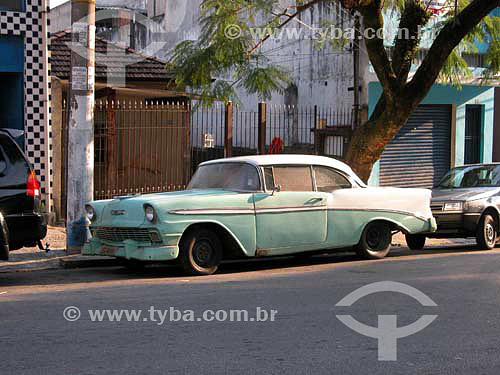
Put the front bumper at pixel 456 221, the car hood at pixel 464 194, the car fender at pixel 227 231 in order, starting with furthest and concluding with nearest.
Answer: the car hood at pixel 464 194 → the front bumper at pixel 456 221 → the car fender at pixel 227 231

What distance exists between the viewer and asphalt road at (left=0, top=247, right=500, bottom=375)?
18.5 ft

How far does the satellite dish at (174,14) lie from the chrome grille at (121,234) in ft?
67.2

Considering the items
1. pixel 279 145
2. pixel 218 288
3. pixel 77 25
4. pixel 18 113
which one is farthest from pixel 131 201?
pixel 279 145

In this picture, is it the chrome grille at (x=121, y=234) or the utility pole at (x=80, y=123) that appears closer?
the chrome grille at (x=121, y=234)

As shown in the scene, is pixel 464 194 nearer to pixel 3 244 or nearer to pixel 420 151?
pixel 420 151

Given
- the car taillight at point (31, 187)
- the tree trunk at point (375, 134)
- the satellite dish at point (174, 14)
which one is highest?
the satellite dish at point (174, 14)

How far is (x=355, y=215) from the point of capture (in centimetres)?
1104

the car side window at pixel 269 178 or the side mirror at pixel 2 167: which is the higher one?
the side mirror at pixel 2 167

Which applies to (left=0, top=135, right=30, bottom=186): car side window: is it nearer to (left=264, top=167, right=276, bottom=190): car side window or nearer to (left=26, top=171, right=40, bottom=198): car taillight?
(left=26, top=171, right=40, bottom=198): car taillight

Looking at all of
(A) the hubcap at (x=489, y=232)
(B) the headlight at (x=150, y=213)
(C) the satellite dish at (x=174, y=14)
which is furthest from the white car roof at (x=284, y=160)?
(C) the satellite dish at (x=174, y=14)

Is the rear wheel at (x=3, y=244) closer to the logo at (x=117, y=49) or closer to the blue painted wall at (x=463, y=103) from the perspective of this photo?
the logo at (x=117, y=49)

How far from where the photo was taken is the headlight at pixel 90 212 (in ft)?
33.8

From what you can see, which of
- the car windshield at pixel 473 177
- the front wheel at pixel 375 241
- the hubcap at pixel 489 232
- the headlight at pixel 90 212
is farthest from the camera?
the car windshield at pixel 473 177

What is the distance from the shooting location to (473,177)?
46.6ft
